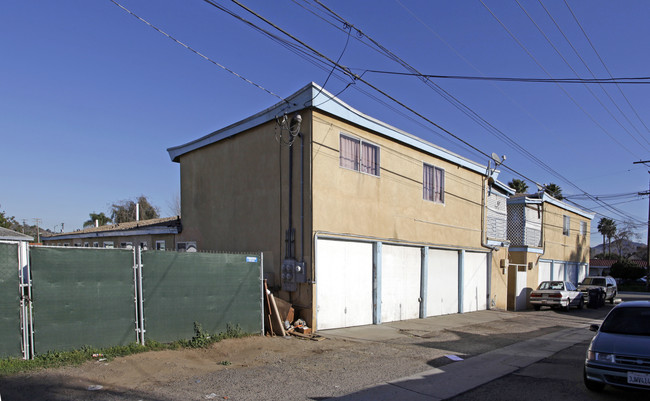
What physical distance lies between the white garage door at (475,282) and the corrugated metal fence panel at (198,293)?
463 inches

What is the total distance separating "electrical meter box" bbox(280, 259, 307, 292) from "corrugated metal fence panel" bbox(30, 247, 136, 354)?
4.47 metres

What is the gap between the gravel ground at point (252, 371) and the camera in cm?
669

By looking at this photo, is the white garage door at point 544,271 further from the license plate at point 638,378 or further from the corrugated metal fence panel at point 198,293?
the license plate at point 638,378

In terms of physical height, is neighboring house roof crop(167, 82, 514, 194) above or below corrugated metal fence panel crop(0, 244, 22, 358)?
above

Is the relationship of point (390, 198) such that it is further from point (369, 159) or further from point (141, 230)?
point (141, 230)

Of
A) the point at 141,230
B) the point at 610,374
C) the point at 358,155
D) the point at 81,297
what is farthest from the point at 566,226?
the point at 81,297

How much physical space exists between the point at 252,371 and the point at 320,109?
7.38 metres

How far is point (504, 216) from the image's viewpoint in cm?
2414

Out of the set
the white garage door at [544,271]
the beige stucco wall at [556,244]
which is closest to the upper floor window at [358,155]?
the beige stucco wall at [556,244]

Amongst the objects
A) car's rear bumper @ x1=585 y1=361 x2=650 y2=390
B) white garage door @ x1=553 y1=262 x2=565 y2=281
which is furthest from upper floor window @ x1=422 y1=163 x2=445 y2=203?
white garage door @ x1=553 y1=262 x2=565 y2=281

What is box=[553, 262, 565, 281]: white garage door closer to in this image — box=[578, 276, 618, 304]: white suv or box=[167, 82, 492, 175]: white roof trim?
box=[578, 276, 618, 304]: white suv

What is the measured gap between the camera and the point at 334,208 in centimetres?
1317

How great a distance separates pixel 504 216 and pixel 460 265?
6.18m

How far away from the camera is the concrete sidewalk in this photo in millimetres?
7094
